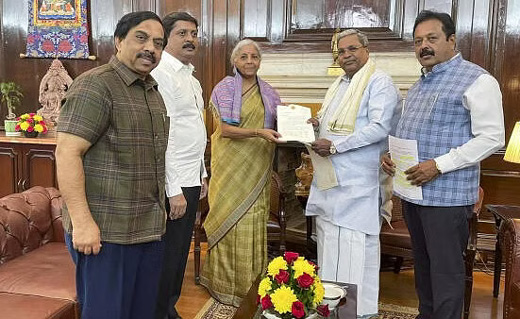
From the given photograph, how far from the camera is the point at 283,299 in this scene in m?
1.63

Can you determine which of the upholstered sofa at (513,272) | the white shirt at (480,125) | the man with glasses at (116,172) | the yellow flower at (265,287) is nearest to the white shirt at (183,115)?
the man with glasses at (116,172)

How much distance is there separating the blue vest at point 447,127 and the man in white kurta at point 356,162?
290mm

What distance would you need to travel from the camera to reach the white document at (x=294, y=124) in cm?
261

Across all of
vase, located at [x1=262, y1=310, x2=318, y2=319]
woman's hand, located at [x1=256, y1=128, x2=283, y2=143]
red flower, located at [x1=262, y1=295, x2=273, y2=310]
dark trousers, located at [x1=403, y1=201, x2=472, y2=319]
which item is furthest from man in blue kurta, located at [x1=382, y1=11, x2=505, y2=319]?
red flower, located at [x1=262, y1=295, x2=273, y2=310]

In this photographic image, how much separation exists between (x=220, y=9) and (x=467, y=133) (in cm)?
260

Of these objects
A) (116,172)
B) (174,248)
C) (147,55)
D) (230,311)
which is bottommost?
(230,311)

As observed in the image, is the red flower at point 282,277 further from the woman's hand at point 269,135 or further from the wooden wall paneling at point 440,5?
the wooden wall paneling at point 440,5

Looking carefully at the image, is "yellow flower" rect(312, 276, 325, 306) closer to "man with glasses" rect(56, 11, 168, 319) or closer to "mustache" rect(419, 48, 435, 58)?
"man with glasses" rect(56, 11, 168, 319)

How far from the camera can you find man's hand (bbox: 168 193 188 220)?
6.73 feet

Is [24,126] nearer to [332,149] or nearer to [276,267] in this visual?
[332,149]

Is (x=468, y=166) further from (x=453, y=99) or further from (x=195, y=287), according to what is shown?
(x=195, y=287)

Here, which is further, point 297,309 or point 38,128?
point 38,128

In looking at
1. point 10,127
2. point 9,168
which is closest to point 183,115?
point 9,168

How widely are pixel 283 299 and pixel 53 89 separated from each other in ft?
12.4
